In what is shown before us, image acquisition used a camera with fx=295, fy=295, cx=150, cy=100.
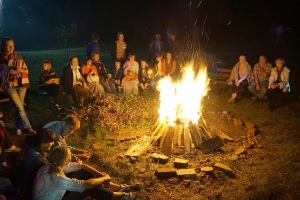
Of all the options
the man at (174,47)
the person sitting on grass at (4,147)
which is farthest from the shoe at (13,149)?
the man at (174,47)

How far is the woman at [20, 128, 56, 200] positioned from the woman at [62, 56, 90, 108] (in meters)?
4.75

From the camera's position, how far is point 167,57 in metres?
11.6

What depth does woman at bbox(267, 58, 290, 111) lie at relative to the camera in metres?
9.49

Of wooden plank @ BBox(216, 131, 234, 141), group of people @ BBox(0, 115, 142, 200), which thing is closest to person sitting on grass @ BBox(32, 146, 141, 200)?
group of people @ BBox(0, 115, 142, 200)

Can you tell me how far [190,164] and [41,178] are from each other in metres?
3.38

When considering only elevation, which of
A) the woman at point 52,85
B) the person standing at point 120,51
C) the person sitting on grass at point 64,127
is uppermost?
the person standing at point 120,51

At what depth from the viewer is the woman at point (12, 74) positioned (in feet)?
22.3

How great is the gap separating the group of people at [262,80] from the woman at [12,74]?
668 centimetres

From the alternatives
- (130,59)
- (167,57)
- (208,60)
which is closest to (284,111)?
(167,57)

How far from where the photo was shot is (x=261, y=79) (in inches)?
403

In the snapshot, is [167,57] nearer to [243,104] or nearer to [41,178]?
[243,104]

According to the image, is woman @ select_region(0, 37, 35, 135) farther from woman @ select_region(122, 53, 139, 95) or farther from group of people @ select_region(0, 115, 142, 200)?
woman @ select_region(122, 53, 139, 95)

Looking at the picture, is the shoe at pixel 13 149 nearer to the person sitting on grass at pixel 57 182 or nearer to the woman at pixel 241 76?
the person sitting on grass at pixel 57 182

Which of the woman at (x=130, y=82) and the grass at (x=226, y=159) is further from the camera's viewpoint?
the woman at (x=130, y=82)
